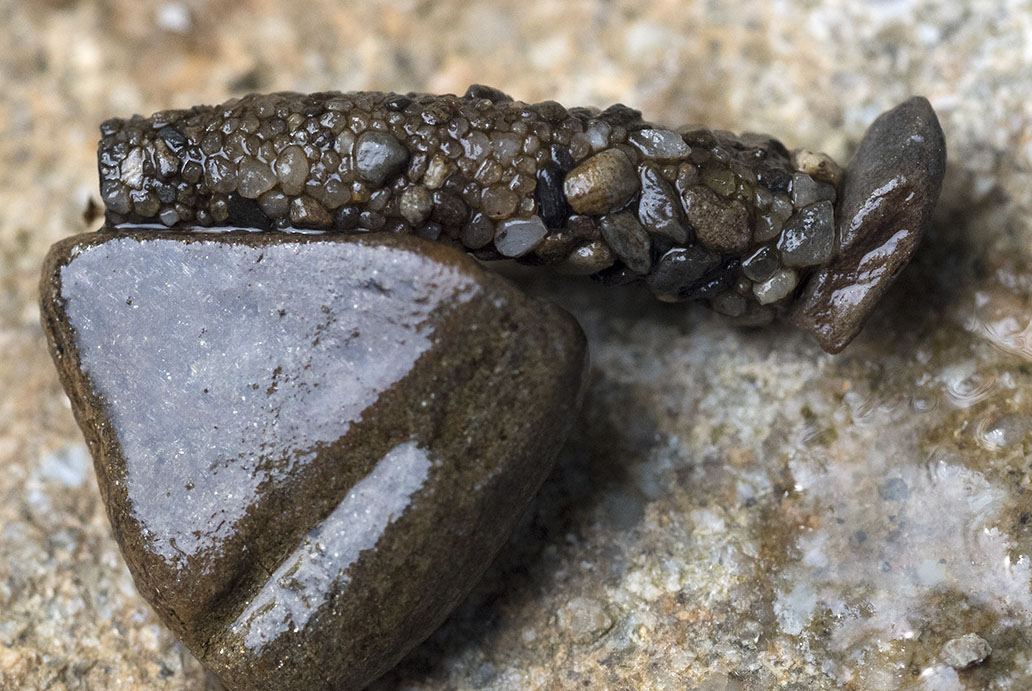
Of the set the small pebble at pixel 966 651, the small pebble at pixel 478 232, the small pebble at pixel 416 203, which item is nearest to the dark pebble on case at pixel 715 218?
the small pebble at pixel 478 232

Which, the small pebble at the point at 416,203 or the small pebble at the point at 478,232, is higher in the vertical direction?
the small pebble at the point at 416,203

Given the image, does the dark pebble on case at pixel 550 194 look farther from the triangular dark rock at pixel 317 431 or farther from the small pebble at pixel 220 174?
the small pebble at pixel 220 174

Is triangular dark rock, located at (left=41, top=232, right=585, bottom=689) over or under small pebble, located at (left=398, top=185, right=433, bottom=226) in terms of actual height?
under

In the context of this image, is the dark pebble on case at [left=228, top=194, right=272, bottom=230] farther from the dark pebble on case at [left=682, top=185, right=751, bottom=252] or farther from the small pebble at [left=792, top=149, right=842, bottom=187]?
the small pebble at [left=792, top=149, right=842, bottom=187]

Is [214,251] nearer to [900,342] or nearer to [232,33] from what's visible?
[232,33]

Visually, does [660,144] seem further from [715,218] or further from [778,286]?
[778,286]

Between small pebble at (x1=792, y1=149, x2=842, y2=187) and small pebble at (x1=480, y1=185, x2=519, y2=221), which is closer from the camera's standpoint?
small pebble at (x1=480, y1=185, x2=519, y2=221)

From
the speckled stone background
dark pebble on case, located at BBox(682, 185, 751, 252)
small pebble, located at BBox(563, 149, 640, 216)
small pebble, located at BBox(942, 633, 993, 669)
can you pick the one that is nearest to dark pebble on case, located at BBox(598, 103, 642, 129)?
small pebble, located at BBox(563, 149, 640, 216)
